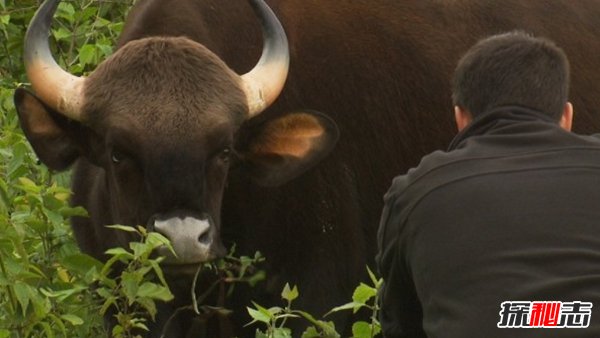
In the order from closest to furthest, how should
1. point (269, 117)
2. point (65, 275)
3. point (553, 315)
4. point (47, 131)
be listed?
point (553, 315)
point (65, 275)
point (47, 131)
point (269, 117)

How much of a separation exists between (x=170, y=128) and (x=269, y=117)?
97 centimetres

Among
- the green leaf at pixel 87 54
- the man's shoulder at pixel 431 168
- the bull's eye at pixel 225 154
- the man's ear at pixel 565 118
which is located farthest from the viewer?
the green leaf at pixel 87 54

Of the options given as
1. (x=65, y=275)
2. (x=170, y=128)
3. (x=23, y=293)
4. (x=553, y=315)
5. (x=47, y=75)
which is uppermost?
(x=553, y=315)

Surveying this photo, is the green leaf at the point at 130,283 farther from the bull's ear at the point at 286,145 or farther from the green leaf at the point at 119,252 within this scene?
the bull's ear at the point at 286,145

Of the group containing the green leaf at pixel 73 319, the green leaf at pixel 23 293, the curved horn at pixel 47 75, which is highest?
the curved horn at pixel 47 75

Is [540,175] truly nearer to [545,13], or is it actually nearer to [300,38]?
[300,38]

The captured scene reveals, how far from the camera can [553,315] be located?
15.5ft

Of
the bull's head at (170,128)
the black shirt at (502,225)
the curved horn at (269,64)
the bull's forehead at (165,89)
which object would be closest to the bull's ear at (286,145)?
the bull's head at (170,128)

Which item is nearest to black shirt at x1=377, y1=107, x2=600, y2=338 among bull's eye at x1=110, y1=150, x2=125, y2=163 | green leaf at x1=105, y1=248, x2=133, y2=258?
green leaf at x1=105, y1=248, x2=133, y2=258

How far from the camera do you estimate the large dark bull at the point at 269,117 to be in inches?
263

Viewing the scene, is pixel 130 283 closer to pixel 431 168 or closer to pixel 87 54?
pixel 431 168

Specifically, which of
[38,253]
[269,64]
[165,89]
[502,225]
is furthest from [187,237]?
[502,225]

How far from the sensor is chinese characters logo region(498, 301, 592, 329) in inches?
185

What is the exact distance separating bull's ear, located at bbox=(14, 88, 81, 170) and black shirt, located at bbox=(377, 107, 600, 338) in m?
2.35
